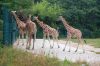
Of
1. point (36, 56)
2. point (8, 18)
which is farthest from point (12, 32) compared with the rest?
point (36, 56)

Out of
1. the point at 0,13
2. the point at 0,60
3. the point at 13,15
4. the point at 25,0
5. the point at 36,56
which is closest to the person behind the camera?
the point at 0,60

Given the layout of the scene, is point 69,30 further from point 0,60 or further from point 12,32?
point 0,60

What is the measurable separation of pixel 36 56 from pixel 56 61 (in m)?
0.72

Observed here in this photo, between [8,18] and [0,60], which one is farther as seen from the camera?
Result: [8,18]

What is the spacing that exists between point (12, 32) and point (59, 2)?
27.8 metres

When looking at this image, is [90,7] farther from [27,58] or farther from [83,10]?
[27,58]

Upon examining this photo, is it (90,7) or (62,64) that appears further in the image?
(90,7)

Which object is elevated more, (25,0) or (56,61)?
(25,0)

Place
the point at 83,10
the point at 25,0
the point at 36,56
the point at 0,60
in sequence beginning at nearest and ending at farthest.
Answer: the point at 0,60
the point at 36,56
the point at 25,0
the point at 83,10

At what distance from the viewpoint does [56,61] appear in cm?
1365

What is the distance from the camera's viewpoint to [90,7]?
46.5 m

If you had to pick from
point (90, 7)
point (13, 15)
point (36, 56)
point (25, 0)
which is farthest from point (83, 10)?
point (36, 56)

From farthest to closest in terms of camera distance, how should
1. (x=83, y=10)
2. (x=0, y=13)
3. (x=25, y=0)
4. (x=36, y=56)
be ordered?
1. (x=83, y=10)
2. (x=0, y=13)
3. (x=25, y=0)
4. (x=36, y=56)

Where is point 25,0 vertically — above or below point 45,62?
above
